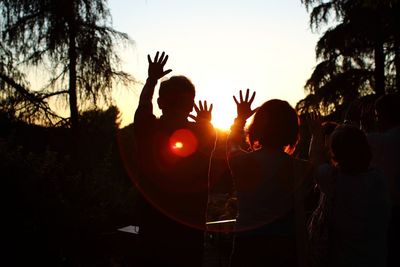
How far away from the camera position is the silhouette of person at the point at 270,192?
2.81m

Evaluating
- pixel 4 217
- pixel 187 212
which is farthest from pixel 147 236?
pixel 4 217

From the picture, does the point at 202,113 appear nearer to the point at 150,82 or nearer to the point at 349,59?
the point at 150,82

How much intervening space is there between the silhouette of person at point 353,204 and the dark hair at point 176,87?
0.90 metres

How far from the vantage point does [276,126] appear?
290 cm

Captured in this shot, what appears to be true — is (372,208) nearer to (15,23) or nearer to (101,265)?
(101,265)

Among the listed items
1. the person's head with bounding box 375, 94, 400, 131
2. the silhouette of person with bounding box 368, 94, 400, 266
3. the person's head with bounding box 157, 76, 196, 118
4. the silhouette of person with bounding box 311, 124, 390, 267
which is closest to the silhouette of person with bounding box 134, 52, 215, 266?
the person's head with bounding box 157, 76, 196, 118

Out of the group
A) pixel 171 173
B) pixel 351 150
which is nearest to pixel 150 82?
pixel 171 173

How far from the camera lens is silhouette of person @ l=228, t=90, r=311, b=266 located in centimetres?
A: 281

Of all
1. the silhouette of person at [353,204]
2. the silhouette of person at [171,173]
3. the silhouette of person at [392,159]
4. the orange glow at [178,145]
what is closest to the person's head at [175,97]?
the silhouette of person at [171,173]

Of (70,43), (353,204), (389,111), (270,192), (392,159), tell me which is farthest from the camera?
(70,43)

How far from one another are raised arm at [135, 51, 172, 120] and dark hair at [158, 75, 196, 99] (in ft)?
0.19

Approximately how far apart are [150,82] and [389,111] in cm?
201

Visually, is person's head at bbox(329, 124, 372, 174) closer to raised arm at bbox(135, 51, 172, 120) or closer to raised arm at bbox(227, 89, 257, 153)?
raised arm at bbox(227, 89, 257, 153)

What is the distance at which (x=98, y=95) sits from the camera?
11211 millimetres
